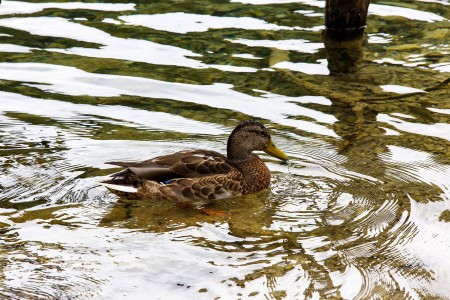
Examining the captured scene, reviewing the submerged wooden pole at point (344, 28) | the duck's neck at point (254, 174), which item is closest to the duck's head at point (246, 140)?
the duck's neck at point (254, 174)

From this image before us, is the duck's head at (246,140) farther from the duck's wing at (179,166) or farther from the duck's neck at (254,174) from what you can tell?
the duck's wing at (179,166)

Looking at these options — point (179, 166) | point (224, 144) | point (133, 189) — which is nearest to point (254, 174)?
point (179, 166)

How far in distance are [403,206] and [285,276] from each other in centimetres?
192

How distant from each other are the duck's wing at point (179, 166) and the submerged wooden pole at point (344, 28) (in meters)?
4.57

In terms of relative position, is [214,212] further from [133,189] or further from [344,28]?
[344,28]

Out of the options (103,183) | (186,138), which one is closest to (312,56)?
(186,138)

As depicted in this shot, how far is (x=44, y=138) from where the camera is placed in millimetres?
9719

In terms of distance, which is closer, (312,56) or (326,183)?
(326,183)

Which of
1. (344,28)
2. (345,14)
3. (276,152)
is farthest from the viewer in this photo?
(344,28)

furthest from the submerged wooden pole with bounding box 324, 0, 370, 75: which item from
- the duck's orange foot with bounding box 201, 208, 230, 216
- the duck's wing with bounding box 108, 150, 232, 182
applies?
the duck's orange foot with bounding box 201, 208, 230, 216

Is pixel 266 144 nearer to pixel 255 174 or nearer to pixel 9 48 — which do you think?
pixel 255 174

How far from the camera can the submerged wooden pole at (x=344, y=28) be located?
1307 cm

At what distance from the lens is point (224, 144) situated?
9.82 metres

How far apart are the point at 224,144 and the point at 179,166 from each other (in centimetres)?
130
